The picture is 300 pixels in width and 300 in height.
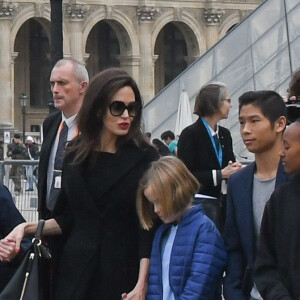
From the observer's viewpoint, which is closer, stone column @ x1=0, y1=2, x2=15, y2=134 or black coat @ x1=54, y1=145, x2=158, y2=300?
black coat @ x1=54, y1=145, x2=158, y2=300

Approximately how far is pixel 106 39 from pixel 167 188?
45784 millimetres

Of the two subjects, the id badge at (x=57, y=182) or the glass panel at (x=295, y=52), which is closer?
the id badge at (x=57, y=182)

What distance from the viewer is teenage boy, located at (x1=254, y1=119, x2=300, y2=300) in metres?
4.76

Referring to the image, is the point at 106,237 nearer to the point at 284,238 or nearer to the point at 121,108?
the point at 121,108

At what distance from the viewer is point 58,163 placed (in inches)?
240

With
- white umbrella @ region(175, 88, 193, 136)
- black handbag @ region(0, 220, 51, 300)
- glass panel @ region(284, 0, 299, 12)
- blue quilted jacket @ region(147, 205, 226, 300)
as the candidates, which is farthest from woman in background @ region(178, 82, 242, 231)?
glass panel @ region(284, 0, 299, 12)

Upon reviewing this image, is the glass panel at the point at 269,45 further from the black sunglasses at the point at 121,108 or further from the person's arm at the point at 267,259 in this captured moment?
the person's arm at the point at 267,259

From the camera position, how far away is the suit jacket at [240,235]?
5.42 meters

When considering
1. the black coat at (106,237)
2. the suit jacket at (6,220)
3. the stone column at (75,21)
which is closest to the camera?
the black coat at (106,237)

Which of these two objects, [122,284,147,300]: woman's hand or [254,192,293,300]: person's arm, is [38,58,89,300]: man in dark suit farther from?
[254,192,293,300]: person's arm

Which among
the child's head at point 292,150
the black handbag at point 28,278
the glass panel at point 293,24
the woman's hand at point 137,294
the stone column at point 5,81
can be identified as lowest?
the woman's hand at point 137,294

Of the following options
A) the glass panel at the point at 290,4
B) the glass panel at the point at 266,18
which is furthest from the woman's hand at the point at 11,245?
the glass panel at the point at 290,4

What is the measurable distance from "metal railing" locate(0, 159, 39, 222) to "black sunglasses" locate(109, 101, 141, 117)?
864 centimetres

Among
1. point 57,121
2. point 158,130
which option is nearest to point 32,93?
point 158,130
